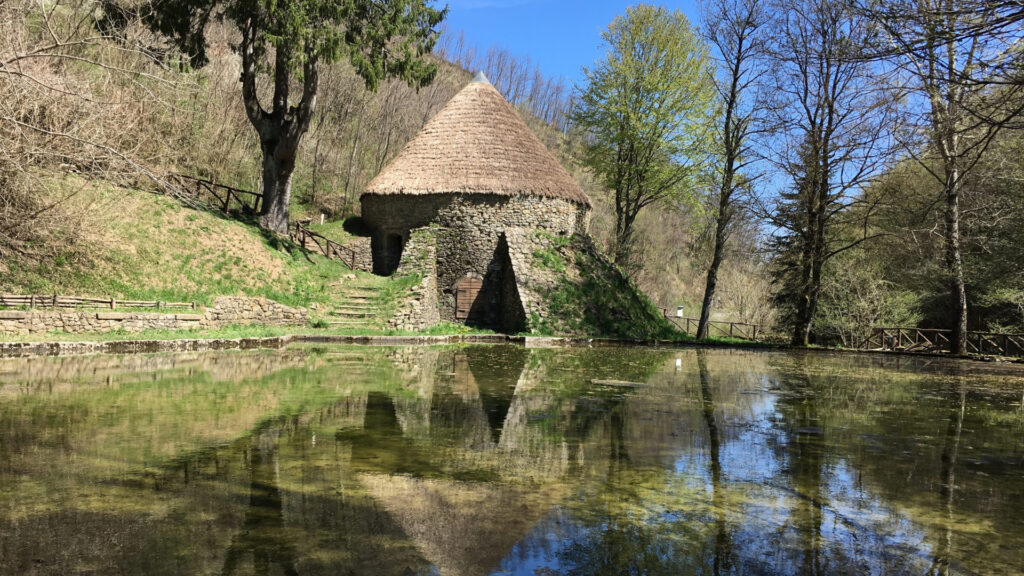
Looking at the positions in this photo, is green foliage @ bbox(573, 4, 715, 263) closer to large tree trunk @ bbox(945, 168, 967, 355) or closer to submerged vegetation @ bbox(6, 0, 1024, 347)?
submerged vegetation @ bbox(6, 0, 1024, 347)

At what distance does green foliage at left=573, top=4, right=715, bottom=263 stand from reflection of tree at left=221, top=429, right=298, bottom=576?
26321 millimetres

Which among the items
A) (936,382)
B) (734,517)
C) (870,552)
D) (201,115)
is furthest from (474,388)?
(201,115)

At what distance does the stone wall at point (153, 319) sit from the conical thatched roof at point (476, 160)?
24.7 feet

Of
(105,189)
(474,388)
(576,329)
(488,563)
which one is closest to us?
(488,563)

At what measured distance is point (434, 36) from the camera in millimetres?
21359

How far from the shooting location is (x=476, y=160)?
2384cm

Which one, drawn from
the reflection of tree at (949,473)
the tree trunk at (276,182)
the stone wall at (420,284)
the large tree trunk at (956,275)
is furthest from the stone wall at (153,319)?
the large tree trunk at (956,275)

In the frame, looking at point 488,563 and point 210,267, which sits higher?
point 210,267

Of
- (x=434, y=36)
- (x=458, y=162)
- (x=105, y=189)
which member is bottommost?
(x=105, y=189)

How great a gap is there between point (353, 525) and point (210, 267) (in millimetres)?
16645

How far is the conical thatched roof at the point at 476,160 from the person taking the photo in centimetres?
2333

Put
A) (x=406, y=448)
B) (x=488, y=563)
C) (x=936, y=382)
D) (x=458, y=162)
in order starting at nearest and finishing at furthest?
1. (x=488, y=563)
2. (x=406, y=448)
3. (x=936, y=382)
4. (x=458, y=162)

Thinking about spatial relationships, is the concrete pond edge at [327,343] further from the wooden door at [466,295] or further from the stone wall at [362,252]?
the stone wall at [362,252]

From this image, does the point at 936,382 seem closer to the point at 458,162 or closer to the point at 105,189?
the point at 458,162
